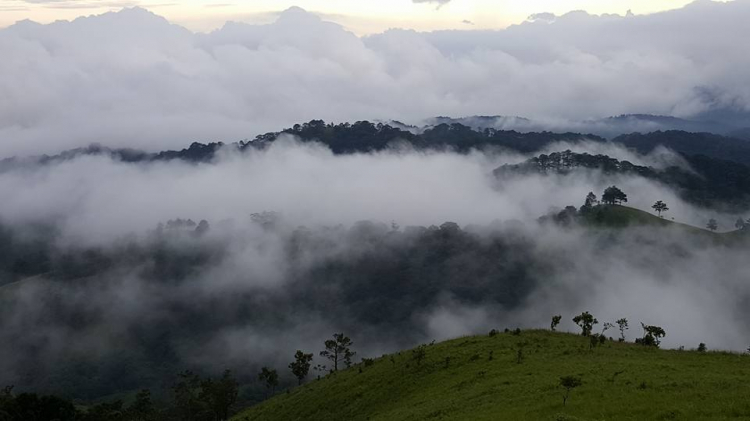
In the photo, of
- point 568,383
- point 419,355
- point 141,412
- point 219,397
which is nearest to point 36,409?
point 141,412

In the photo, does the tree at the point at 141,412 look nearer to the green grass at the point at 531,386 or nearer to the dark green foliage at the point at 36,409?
the dark green foliage at the point at 36,409

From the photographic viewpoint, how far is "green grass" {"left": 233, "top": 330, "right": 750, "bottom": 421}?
3616cm

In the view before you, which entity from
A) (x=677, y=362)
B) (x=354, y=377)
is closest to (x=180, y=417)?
(x=354, y=377)

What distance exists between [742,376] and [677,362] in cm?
725

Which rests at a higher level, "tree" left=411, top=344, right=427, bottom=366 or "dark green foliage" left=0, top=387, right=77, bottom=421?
"tree" left=411, top=344, right=427, bottom=366

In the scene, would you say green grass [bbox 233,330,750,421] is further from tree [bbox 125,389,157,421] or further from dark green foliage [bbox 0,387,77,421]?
tree [bbox 125,389,157,421]

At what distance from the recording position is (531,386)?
45.7 metres

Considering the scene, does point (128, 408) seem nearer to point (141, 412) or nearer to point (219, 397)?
point (141, 412)

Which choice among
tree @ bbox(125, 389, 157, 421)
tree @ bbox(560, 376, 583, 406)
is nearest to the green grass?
tree @ bbox(560, 376, 583, 406)

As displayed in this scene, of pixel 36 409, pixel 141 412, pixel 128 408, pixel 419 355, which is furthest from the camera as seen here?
pixel 128 408

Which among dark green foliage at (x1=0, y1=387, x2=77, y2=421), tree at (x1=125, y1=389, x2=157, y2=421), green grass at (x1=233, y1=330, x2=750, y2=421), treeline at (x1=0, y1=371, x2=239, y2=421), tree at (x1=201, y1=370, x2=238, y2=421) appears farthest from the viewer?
tree at (x1=201, y1=370, x2=238, y2=421)

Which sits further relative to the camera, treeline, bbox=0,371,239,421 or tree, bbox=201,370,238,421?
tree, bbox=201,370,238,421

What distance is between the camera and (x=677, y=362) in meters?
48.8

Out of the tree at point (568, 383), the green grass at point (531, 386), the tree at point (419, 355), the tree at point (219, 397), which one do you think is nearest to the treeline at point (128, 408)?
the tree at point (219, 397)
